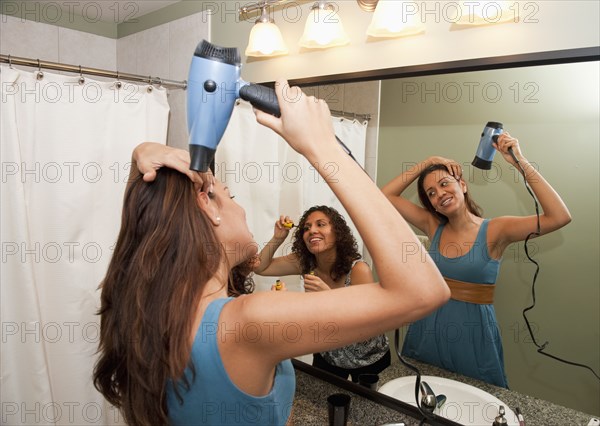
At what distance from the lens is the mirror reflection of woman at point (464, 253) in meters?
1.04

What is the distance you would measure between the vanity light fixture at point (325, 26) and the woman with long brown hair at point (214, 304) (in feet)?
2.43

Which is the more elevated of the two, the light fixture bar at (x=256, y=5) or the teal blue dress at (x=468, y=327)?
the light fixture bar at (x=256, y=5)

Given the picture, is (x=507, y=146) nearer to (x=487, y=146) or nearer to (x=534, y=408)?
(x=487, y=146)

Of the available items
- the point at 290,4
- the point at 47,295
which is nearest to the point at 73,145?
the point at 47,295

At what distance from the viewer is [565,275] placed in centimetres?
97

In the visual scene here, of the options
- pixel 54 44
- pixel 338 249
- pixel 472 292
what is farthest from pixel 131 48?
pixel 472 292

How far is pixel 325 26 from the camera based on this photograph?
4.44 ft

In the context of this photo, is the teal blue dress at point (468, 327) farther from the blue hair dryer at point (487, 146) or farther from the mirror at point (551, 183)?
the blue hair dryer at point (487, 146)

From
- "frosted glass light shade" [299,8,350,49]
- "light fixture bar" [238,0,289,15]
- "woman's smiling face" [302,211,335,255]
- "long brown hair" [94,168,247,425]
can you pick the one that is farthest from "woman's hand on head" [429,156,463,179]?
"light fixture bar" [238,0,289,15]

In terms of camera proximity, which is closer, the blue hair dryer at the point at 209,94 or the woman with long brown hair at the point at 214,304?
the woman with long brown hair at the point at 214,304

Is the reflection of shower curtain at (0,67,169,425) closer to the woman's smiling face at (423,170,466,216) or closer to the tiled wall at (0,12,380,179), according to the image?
the tiled wall at (0,12,380,179)

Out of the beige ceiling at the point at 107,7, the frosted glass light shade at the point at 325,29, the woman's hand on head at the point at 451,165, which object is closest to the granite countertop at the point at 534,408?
the woman's hand on head at the point at 451,165

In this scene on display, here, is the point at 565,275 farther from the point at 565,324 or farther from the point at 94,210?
the point at 94,210

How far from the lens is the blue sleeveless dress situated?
695 mm
